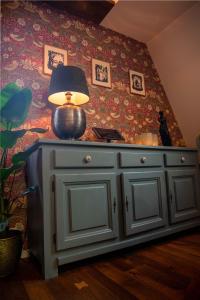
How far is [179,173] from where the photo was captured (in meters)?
1.78

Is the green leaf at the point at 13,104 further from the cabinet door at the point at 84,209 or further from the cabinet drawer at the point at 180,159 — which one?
the cabinet drawer at the point at 180,159

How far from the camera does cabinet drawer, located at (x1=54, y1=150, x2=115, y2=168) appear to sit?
1.19 m

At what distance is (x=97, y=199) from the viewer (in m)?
1.28

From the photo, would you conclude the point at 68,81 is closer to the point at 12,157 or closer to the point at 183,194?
the point at 12,157

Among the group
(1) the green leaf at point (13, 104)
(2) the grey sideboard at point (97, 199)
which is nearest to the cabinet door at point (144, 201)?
(2) the grey sideboard at point (97, 199)

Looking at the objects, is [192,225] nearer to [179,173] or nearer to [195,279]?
[179,173]

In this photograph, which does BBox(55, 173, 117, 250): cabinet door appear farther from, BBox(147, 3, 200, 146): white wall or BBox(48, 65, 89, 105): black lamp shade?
BBox(147, 3, 200, 146): white wall

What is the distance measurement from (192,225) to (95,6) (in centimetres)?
215

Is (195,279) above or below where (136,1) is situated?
below

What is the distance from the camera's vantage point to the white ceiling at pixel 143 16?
6.39ft

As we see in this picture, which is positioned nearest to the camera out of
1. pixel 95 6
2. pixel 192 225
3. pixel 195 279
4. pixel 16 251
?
pixel 195 279

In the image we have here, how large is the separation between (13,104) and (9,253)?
847 mm

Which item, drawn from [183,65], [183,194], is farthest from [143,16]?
[183,194]

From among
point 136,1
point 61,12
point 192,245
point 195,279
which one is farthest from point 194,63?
point 195,279
